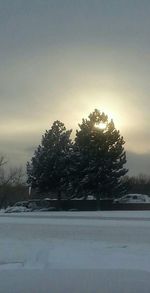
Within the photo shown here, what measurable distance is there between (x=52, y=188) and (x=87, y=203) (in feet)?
17.4

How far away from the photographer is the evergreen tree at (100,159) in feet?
230

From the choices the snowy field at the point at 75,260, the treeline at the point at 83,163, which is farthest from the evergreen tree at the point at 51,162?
the snowy field at the point at 75,260

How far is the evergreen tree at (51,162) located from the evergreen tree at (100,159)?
133 inches

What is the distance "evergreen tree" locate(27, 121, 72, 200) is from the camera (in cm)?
7462

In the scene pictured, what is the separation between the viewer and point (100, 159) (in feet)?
233

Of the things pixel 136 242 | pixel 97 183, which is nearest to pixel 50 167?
pixel 97 183

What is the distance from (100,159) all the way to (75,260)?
179 ft

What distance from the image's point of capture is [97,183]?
70.1 m

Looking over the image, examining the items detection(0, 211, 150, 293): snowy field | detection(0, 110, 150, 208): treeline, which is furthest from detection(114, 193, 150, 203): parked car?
detection(0, 211, 150, 293): snowy field

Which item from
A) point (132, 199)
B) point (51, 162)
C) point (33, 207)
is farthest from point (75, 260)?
point (51, 162)

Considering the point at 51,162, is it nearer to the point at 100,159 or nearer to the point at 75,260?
the point at 100,159

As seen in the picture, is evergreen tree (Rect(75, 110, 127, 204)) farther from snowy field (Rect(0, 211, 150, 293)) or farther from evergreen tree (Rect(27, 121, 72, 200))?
snowy field (Rect(0, 211, 150, 293))

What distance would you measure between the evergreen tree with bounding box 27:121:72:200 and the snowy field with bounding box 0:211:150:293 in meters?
45.4

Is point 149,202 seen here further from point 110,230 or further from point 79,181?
point 110,230
